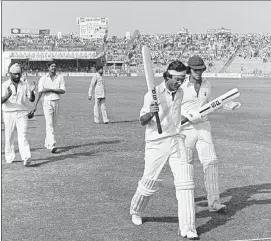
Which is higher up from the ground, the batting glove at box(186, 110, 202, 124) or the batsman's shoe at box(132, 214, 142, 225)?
the batting glove at box(186, 110, 202, 124)

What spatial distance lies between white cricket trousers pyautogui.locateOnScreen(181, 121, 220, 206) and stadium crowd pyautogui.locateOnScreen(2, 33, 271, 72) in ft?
218

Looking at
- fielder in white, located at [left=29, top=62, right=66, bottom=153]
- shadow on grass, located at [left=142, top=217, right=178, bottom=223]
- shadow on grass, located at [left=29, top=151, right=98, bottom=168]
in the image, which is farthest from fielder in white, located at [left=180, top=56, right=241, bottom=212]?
fielder in white, located at [left=29, top=62, right=66, bottom=153]

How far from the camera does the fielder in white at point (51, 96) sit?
13539mm

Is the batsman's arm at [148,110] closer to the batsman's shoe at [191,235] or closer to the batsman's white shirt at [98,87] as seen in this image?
the batsman's shoe at [191,235]

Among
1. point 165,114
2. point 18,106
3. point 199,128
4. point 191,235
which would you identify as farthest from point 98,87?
point 191,235

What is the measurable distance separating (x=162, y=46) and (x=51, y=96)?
8663 centimetres

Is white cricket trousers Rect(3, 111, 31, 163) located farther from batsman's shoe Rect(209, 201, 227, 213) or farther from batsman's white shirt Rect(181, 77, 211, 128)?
batsman's shoe Rect(209, 201, 227, 213)

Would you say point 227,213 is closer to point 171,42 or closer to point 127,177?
point 127,177

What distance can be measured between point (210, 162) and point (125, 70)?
83004 mm

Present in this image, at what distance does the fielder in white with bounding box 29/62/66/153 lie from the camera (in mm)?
13539

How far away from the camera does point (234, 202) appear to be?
8945 mm

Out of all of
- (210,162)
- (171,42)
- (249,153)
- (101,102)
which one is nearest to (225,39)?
(171,42)

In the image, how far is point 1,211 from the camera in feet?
27.4

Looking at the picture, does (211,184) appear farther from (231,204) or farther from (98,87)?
(98,87)
